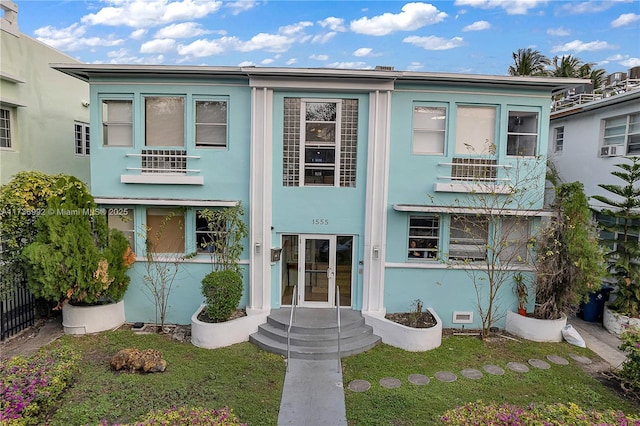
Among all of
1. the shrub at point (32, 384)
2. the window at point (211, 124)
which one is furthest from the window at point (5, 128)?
the shrub at point (32, 384)

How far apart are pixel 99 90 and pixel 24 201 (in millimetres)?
3526

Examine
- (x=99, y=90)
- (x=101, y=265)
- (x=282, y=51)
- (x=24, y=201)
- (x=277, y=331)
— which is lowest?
(x=277, y=331)

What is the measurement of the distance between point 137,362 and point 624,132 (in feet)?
51.3

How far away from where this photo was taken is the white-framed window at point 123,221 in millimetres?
11172

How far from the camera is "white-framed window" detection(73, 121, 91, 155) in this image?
1678 centimetres

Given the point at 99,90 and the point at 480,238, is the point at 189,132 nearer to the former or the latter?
the point at 99,90

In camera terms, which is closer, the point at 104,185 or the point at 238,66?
the point at 238,66

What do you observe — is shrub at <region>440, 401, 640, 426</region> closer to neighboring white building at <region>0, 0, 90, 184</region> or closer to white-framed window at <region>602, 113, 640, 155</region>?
white-framed window at <region>602, 113, 640, 155</region>

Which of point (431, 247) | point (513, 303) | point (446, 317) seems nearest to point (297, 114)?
point (431, 247)

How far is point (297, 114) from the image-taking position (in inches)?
424

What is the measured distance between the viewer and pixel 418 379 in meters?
8.39

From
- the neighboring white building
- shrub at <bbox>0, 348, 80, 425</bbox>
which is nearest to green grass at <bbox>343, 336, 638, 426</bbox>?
shrub at <bbox>0, 348, 80, 425</bbox>

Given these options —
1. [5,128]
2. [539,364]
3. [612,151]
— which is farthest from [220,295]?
[612,151]

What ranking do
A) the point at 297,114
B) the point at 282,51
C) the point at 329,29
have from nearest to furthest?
the point at 297,114 → the point at 329,29 → the point at 282,51
